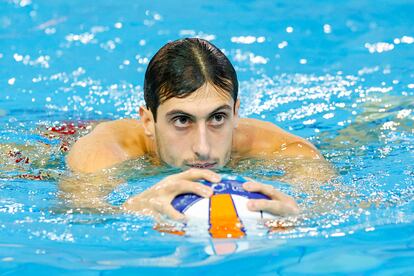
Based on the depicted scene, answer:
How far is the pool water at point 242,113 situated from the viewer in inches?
121

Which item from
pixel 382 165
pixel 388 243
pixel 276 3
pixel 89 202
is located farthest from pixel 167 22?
pixel 388 243

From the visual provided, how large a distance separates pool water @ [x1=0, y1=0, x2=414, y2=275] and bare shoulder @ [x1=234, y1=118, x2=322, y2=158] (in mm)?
162

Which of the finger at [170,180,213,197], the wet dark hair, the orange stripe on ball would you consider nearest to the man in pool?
the wet dark hair

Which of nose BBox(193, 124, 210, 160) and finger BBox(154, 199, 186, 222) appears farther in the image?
nose BBox(193, 124, 210, 160)

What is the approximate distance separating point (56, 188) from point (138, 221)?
0.77m

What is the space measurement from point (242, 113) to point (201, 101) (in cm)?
204

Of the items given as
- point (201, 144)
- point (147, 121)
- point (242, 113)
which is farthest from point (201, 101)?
point (242, 113)

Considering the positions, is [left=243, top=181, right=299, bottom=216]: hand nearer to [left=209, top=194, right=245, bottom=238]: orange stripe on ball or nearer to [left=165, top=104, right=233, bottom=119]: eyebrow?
[left=209, top=194, right=245, bottom=238]: orange stripe on ball

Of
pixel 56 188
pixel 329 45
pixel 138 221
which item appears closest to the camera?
pixel 138 221

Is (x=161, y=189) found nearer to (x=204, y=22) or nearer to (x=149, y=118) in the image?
(x=149, y=118)

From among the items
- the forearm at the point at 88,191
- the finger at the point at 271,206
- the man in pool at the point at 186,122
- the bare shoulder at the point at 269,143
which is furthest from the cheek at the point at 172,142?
the finger at the point at 271,206

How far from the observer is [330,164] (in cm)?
434

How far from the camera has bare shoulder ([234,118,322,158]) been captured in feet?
14.6

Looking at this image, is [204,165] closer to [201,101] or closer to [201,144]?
[201,144]
